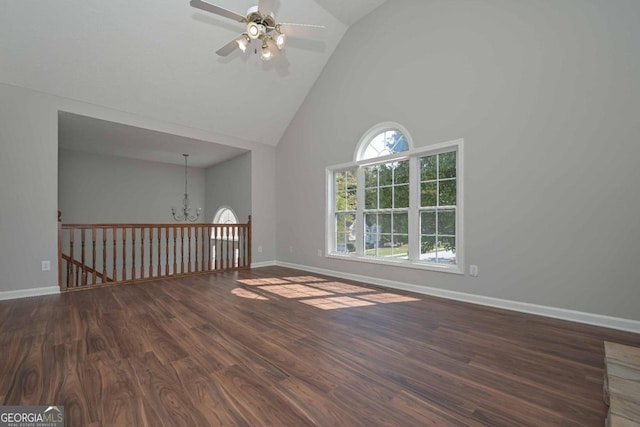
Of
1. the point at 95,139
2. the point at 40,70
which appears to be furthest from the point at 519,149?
the point at 95,139

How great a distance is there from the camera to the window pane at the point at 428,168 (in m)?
3.71

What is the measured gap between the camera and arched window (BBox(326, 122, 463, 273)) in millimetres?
3553

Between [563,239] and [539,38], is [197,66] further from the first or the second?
[563,239]

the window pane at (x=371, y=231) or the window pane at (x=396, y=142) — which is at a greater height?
the window pane at (x=396, y=142)

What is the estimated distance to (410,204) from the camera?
12.7ft

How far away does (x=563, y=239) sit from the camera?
107 inches

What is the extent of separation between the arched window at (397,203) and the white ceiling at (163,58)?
6.37 ft

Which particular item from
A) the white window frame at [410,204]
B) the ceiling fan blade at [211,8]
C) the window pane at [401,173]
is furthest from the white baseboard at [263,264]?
the ceiling fan blade at [211,8]

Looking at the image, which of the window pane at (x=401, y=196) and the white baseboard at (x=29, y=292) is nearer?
the white baseboard at (x=29, y=292)

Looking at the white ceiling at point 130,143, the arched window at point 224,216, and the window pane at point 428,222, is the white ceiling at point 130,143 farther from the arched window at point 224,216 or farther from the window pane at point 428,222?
the window pane at point 428,222

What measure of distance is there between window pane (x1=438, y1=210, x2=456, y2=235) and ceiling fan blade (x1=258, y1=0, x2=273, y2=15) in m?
3.08

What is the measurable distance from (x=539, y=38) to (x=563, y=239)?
2130mm

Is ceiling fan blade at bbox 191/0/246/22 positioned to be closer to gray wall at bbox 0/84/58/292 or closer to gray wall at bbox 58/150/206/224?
gray wall at bbox 0/84/58/292

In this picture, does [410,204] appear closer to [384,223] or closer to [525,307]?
[384,223]
